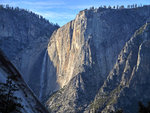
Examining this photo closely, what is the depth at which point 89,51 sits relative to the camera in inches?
6826

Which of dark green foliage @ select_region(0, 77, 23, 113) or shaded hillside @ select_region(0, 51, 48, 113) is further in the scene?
shaded hillside @ select_region(0, 51, 48, 113)

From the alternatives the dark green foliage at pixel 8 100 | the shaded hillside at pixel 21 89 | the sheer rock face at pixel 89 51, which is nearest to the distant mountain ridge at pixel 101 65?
the sheer rock face at pixel 89 51

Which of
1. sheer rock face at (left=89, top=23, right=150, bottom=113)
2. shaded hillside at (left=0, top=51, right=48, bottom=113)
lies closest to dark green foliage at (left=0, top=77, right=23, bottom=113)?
Result: shaded hillside at (left=0, top=51, right=48, bottom=113)

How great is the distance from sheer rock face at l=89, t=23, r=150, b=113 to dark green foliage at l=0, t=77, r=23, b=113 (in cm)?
9374

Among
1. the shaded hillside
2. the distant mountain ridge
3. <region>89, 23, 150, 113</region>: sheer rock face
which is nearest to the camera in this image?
the shaded hillside

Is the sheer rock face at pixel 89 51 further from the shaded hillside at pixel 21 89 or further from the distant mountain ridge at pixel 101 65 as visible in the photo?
the shaded hillside at pixel 21 89

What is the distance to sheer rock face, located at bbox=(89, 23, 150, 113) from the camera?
138m

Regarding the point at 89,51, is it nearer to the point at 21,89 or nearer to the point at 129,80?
the point at 129,80

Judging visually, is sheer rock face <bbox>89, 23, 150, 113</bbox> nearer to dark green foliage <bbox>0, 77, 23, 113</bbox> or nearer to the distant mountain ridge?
the distant mountain ridge

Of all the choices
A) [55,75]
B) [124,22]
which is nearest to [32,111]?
[124,22]

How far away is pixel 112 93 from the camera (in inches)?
5674

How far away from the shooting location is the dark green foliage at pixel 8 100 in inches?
1501

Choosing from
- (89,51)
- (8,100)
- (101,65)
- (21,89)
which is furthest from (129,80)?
(8,100)

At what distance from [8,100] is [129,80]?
353 ft
